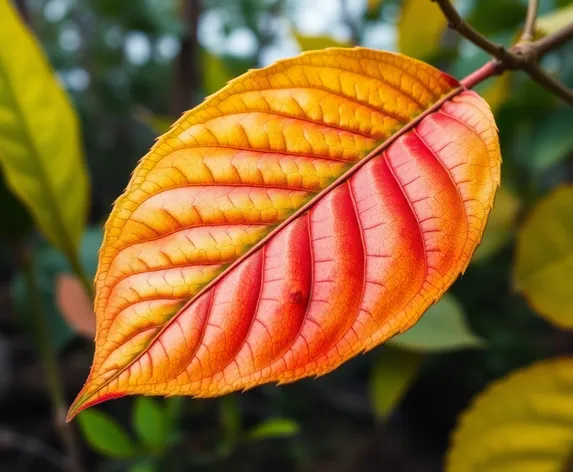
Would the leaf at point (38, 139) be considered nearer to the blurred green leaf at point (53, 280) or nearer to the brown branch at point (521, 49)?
the blurred green leaf at point (53, 280)

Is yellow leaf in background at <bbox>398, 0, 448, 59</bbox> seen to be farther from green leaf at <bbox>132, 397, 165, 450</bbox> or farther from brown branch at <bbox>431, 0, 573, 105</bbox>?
green leaf at <bbox>132, 397, 165, 450</bbox>

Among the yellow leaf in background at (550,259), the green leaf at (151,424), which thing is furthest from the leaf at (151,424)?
the yellow leaf in background at (550,259)

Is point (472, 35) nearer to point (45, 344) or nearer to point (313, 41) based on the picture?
point (313, 41)

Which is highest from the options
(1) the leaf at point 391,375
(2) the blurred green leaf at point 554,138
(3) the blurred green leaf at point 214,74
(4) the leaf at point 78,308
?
(3) the blurred green leaf at point 214,74

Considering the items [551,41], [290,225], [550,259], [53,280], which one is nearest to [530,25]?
[551,41]

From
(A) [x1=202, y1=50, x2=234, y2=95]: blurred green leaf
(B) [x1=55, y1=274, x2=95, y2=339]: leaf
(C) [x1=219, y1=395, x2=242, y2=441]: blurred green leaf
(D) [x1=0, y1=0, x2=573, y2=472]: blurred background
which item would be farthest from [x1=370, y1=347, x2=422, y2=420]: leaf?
(A) [x1=202, y1=50, x2=234, y2=95]: blurred green leaf

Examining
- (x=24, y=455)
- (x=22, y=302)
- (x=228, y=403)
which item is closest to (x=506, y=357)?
(x=228, y=403)
